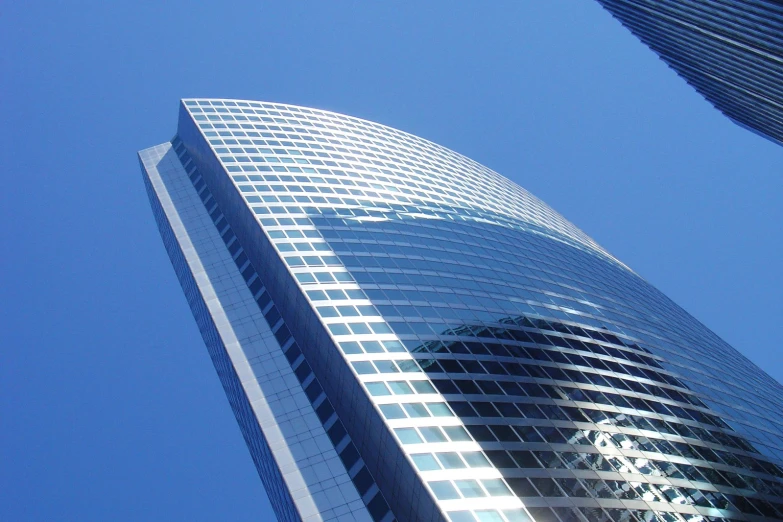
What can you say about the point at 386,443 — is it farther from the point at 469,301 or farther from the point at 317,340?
the point at 469,301

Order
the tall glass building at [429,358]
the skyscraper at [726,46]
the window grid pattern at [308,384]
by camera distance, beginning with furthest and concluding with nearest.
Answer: the skyscraper at [726,46] → the window grid pattern at [308,384] → the tall glass building at [429,358]

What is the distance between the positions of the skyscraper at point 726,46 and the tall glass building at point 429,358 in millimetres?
28867

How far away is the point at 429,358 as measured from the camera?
4712 cm

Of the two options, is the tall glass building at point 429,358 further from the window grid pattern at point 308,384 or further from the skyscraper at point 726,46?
the skyscraper at point 726,46

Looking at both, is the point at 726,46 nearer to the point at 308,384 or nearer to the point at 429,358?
the point at 429,358

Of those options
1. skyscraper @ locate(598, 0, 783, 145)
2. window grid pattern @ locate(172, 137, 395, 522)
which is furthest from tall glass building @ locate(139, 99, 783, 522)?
skyscraper @ locate(598, 0, 783, 145)

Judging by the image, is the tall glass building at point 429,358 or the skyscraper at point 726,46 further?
the skyscraper at point 726,46

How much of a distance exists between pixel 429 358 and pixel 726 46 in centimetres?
5492

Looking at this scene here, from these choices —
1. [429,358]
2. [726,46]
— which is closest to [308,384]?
→ [429,358]

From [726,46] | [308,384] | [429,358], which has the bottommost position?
[429,358]

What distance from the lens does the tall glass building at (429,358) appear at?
40781mm

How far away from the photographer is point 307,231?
2377 inches

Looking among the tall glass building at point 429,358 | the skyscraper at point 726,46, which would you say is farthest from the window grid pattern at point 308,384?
the skyscraper at point 726,46

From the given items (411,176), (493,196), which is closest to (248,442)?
(411,176)
